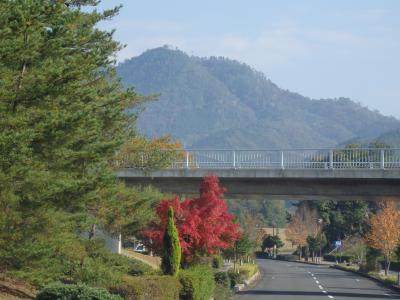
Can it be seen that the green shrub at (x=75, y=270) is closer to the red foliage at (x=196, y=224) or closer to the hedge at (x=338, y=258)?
the red foliage at (x=196, y=224)

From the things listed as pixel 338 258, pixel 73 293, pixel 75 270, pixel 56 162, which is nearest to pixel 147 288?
pixel 73 293

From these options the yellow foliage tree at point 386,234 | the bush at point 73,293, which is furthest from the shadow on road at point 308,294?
the yellow foliage tree at point 386,234

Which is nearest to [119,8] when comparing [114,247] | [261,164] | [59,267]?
[59,267]

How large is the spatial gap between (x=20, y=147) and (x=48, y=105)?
10.0ft

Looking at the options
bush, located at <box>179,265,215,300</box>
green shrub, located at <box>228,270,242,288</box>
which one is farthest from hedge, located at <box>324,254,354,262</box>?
bush, located at <box>179,265,215,300</box>

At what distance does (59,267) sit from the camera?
23125 millimetres

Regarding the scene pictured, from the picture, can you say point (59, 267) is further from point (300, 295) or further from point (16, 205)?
point (300, 295)

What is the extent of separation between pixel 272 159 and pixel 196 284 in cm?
1818

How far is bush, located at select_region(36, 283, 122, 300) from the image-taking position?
1831cm

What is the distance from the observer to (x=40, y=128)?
19.7m

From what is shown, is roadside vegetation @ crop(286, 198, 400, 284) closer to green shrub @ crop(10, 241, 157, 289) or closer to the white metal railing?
the white metal railing

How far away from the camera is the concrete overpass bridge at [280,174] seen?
37312 millimetres

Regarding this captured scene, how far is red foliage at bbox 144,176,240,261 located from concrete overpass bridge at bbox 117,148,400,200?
11.5 ft

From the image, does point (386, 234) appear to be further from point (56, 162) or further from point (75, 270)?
point (56, 162)
